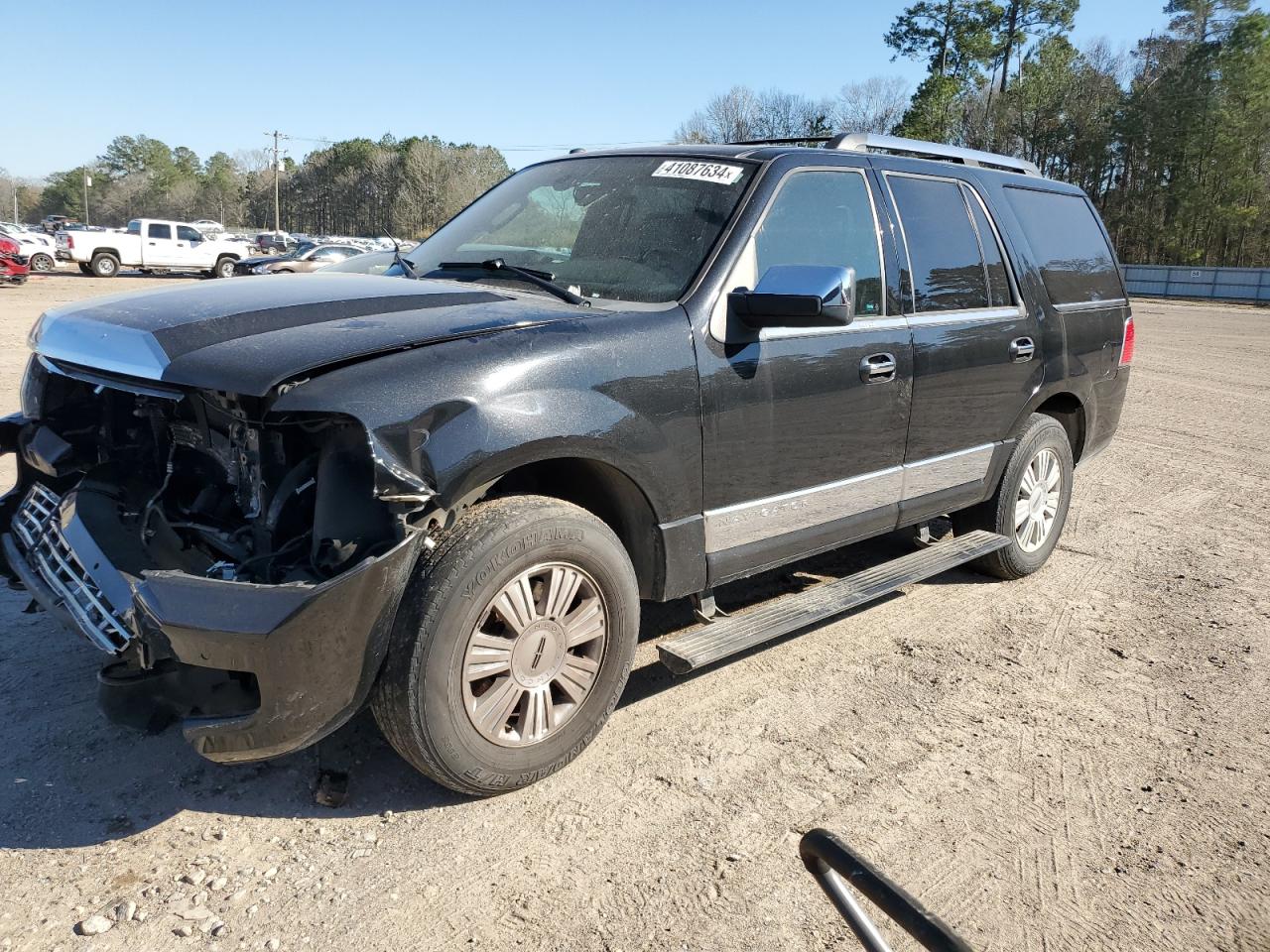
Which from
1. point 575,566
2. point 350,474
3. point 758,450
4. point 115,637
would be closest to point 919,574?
point 758,450

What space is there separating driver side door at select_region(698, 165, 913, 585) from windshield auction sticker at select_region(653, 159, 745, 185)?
0.18m

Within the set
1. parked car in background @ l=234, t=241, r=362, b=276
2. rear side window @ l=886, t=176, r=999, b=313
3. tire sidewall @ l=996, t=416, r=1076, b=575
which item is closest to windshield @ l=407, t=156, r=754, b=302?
rear side window @ l=886, t=176, r=999, b=313

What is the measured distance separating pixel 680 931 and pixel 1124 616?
336cm

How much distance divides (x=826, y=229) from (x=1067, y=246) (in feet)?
7.27

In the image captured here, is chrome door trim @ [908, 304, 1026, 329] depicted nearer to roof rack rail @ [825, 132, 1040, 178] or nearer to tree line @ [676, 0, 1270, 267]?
roof rack rail @ [825, 132, 1040, 178]

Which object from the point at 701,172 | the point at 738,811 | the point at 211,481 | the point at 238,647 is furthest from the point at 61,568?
the point at 701,172

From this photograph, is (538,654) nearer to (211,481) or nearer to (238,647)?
(238,647)

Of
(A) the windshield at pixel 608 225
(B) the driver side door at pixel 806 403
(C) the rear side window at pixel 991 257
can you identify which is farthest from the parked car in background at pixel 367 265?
(C) the rear side window at pixel 991 257

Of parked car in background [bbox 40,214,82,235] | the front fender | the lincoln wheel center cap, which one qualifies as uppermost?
parked car in background [bbox 40,214,82,235]

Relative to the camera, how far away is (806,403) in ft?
12.3

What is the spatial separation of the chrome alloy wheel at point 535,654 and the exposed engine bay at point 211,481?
1.59ft

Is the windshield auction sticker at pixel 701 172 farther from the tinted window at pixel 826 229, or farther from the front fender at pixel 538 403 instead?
the front fender at pixel 538 403

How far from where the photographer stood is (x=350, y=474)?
8.86ft

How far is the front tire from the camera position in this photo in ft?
9.04
